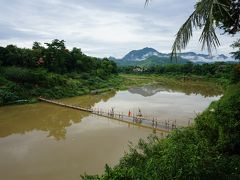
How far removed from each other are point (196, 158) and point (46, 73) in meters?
37.6

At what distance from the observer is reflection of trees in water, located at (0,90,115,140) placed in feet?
70.0

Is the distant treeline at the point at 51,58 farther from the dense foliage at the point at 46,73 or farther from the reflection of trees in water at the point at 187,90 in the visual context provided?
the reflection of trees in water at the point at 187,90

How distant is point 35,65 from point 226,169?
40400 millimetres

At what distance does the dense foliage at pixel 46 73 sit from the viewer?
35.2 m

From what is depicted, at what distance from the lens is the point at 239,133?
356 inches

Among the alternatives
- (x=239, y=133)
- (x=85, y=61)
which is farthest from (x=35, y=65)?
(x=239, y=133)

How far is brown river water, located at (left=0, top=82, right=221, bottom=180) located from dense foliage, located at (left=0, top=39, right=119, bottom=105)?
485 centimetres

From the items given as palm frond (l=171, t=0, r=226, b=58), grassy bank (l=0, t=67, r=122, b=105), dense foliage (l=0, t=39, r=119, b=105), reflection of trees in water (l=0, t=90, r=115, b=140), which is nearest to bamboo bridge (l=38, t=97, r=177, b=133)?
reflection of trees in water (l=0, t=90, r=115, b=140)

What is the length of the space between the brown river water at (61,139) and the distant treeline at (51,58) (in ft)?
44.3

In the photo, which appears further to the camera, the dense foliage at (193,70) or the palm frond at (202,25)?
the dense foliage at (193,70)

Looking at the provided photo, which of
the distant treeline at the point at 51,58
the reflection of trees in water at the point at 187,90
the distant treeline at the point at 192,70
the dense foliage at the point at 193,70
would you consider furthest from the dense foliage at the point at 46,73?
the distant treeline at the point at 192,70

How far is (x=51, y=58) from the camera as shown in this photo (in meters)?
47.2

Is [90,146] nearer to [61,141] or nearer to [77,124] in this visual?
[61,141]

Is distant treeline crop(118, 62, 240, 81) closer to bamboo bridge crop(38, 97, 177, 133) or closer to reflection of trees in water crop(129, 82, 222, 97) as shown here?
reflection of trees in water crop(129, 82, 222, 97)
